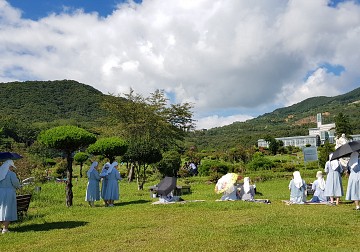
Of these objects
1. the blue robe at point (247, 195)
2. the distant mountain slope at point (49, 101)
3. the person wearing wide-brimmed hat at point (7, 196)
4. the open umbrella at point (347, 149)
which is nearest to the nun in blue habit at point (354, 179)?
the open umbrella at point (347, 149)

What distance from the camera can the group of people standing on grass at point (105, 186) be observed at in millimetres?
13930

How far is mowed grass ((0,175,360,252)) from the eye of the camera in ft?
22.0

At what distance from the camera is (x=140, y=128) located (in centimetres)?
3159

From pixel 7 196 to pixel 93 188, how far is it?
16.5 ft

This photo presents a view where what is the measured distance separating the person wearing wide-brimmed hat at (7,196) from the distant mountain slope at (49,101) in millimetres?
75845

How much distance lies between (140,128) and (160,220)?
22064 millimetres

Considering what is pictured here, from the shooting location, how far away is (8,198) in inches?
359

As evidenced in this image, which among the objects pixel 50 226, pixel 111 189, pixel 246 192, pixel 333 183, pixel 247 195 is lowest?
pixel 50 226

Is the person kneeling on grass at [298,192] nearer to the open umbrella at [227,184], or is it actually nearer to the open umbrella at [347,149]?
the open umbrella at [347,149]

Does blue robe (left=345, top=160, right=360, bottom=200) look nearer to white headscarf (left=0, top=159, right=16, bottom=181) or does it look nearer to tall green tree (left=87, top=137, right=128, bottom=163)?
white headscarf (left=0, top=159, right=16, bottom=181)

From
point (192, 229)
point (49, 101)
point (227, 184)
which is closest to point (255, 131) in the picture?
point (49, 101)

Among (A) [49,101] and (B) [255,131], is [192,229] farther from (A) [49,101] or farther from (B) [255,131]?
(B) [255,131]

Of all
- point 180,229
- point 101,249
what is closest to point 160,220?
point 180,229

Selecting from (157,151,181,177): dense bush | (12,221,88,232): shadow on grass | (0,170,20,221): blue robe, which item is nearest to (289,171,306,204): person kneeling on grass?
(12,221,88,232): shadow on grass
